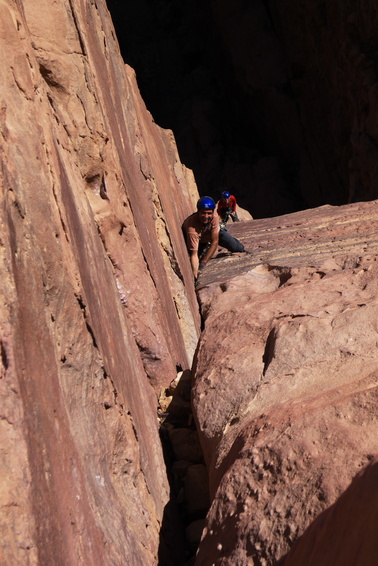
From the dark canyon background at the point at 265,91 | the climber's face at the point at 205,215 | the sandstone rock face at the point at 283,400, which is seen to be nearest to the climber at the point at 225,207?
the dark canyon background at the point at 265,91

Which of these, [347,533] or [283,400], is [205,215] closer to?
[283,400]

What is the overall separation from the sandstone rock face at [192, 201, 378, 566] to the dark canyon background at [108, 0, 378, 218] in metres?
6.10

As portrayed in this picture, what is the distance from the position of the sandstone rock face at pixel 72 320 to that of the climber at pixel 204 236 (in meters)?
2.12

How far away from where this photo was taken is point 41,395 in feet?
6.09

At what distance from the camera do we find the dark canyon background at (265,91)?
10328 mm

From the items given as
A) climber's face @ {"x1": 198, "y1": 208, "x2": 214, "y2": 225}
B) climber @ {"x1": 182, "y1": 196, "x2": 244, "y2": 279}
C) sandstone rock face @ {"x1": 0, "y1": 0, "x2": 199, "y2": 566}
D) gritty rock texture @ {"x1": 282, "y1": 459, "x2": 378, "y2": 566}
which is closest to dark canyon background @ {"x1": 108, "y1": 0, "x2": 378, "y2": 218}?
climber @ {"x1": 182, "y1": 196, "x2": 244, "y2": 279}

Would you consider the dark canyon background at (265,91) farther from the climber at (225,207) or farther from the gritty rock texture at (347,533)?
the gritty rock texture at (347,533)

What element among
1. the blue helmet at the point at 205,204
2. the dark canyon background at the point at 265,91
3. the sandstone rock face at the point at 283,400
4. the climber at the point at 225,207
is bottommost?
the sandstone rock face at the point at 283,400

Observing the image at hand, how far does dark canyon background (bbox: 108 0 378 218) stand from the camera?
10.3 m

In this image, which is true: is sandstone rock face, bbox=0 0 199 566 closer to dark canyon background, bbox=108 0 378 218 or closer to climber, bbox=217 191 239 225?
climber, bbox=217 191 239 225

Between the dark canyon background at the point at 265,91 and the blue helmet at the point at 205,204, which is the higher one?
the dark canyon background at the point at 265,91

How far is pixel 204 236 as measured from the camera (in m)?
6.80

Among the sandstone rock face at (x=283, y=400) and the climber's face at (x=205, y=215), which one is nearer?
the sandstone rock face at (x=283, y=400)

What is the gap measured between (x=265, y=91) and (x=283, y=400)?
10.9m
